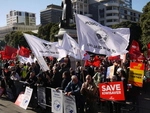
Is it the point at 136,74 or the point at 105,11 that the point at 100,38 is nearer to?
the point at 136,74

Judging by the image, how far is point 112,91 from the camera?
8.50 metres

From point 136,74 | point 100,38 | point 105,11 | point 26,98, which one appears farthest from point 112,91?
point 105,11

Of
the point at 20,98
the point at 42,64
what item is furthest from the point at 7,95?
the point at 42,64

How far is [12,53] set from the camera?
22.0 metres

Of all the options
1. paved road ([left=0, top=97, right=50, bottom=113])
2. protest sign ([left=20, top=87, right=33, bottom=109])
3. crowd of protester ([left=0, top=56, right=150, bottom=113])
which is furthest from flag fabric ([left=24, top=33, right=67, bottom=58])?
paved road ([left=0, top=97, right=50, bottom=113])

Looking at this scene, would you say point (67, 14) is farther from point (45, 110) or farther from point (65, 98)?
point (65, 98)

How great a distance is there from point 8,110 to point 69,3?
1240 centimetres

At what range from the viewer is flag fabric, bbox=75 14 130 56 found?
389 inches

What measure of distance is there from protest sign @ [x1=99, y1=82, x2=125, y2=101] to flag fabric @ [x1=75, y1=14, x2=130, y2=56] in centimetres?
151

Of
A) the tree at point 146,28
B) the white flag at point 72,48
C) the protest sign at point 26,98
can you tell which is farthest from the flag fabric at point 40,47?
the tree at point 146,28

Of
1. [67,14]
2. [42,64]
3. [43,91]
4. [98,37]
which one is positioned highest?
[67,14]

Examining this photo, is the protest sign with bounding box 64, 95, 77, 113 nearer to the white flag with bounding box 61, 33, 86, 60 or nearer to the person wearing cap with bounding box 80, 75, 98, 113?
the person wearing cap with bounding box 80, 75, 98, 113

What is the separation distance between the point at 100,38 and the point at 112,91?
2375 millimetres

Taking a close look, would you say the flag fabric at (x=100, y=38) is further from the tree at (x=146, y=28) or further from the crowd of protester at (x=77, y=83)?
the tree at (x=146, y=28)
